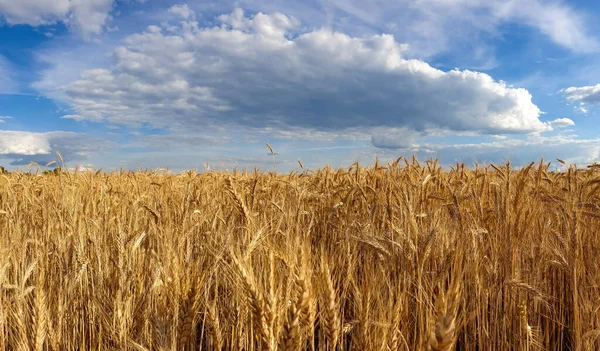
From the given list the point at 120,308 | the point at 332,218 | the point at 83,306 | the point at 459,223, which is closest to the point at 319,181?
the point at 332,218

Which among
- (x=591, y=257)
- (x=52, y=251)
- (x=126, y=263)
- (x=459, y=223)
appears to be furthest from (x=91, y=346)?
(x=591, y=257)

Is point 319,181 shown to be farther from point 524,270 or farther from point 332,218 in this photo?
point 524,270

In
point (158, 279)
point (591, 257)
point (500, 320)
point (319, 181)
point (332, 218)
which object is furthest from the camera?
point (319, 181)

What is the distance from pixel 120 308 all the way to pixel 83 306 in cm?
89

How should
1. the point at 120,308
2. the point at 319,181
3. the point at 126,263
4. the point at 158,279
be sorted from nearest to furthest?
the point at 120,308
the point at 158,279
the point at 126,263
the point at 319,181

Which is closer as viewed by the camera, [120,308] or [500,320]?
[120,308]

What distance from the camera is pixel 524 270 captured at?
285 centimetres

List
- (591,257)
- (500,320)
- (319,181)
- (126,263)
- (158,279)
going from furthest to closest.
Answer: (319,181), (591,257), (500,320), (126,263), (158,279)

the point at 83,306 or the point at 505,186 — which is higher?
the point at 505,186

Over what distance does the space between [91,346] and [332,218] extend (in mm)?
2378

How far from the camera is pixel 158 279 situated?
87.5 inches

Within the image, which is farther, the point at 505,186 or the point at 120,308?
the point at 505,186

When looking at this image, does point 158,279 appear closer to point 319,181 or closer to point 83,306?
point 83,306

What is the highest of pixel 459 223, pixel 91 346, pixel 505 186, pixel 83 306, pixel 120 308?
pixel 505 186
